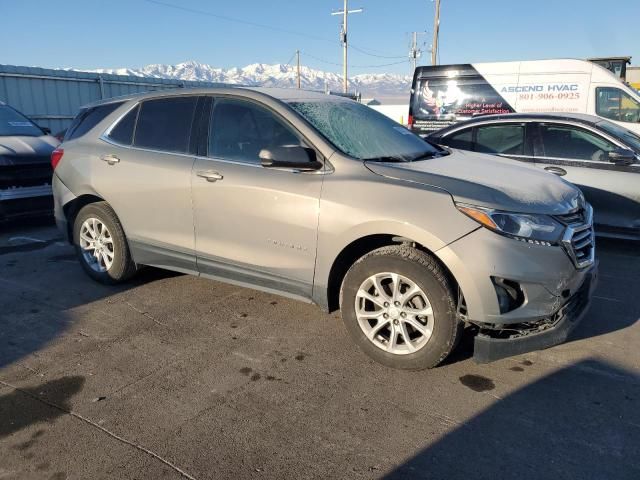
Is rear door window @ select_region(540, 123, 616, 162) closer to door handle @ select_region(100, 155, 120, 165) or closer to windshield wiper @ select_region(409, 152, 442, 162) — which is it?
windshield wiper @ select_region(409, 152, 442, 162)

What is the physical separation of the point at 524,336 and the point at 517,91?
9.58 metres

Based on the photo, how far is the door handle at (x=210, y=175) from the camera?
3894mm

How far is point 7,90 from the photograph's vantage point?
12.6 meters

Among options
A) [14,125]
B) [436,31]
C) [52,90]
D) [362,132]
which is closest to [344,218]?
[362,132]

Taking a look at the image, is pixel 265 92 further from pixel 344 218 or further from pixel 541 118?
pixel 541 118

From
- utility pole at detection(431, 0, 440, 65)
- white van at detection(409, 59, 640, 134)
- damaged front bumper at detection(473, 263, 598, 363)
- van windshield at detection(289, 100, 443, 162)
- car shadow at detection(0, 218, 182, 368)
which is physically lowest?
car shadow at detection(0, 218, 182, 368)

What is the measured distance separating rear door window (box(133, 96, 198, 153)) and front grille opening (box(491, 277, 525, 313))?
259cm

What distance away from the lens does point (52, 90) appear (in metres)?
13.7

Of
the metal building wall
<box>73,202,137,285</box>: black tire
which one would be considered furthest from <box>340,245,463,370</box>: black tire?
the metal building wall

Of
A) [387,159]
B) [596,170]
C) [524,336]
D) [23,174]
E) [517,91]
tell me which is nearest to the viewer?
[524,336]

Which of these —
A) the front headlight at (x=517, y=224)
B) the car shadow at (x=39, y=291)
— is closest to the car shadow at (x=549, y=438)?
the front headlight at (x=517, y=224)

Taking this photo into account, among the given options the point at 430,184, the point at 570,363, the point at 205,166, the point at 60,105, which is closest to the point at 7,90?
the point at 60,105

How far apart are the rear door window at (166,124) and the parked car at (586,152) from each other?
3.95 metres

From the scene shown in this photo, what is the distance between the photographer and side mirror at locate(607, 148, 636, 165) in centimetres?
566
